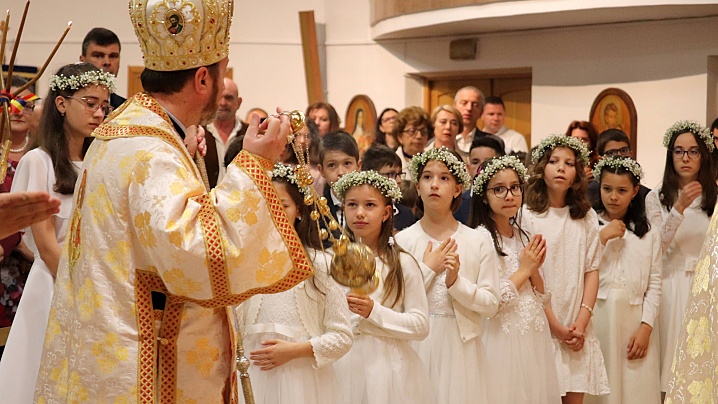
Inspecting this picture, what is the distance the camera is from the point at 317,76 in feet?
42.6

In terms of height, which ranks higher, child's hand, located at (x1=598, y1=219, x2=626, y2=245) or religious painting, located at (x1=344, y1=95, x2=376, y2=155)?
religious painting, located at (x1=344, y1=95, x2=376, y2=155)

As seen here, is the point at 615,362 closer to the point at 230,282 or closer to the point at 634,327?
the point at 634,327

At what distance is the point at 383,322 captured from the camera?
4.67 metres

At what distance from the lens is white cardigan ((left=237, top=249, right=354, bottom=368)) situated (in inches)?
170

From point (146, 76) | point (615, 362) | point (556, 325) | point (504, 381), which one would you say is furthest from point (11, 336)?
point (615, 362)

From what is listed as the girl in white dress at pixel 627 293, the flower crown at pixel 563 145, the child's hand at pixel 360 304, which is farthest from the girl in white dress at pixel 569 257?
the child's hand at pixel 360 304

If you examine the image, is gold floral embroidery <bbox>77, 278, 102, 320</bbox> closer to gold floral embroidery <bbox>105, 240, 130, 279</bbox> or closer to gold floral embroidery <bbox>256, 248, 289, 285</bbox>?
gold floral embroidery <bbox>105, 240, 130, 279</bbox>

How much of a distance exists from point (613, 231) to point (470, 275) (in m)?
1.35

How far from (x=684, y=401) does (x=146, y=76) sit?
70.4 inches

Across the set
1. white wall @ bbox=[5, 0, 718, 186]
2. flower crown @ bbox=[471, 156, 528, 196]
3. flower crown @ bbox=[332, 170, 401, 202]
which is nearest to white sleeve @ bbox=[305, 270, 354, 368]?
flower crown @ bbox=[332, 170, 401, 202]

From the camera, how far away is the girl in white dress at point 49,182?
4027mm

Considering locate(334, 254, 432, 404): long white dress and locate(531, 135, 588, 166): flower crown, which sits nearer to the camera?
locate(334, 254, 432, 404): long white dress

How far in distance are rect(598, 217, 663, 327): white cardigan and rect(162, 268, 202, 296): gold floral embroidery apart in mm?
4110

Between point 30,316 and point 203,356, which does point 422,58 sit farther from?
point 203,356
